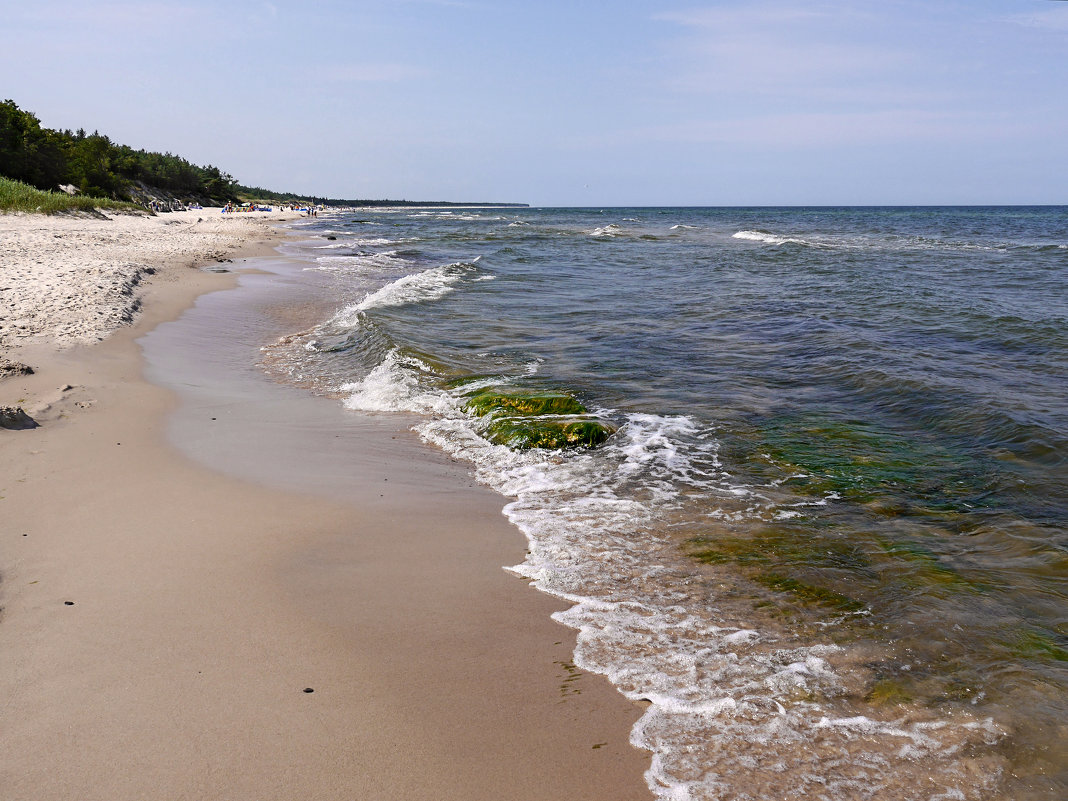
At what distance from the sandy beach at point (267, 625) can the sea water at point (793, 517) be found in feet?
1.35

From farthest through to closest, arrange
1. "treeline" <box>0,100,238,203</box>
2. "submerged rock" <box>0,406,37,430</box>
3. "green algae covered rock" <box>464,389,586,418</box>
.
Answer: "treeline" <box>0,100,238,203</box>
"green algae covered rock" <box>464,389,586,418</box>
"submerged rock" <box>0,406,37,430</box>

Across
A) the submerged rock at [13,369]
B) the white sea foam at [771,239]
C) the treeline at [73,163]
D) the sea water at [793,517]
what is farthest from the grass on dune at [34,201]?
the white sea foam at [771,239]

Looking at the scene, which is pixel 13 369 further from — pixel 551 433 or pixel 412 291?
pixel 412 291

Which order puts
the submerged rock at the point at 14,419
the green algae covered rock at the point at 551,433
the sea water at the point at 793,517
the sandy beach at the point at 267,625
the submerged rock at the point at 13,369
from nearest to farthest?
1. the sandy beach at the point at 267,625
2. the sea water at the point at 793,517
3. the submerged rock at the point at 14,419
4. the green algae covered rock at the point at 551,433
5. the submerged rock at the point at 13,369

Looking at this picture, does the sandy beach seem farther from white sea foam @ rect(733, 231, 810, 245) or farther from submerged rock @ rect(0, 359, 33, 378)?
white sea foam @ rect(733, 231, 810, 245)

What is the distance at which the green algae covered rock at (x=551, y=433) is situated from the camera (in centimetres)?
680

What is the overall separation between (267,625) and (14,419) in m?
4.12

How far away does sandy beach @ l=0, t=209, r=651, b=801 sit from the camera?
2662 mm

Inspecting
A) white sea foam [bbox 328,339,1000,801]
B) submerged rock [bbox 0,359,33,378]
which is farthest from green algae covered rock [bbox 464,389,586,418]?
submerged rock [bbox 0,359,33,378]

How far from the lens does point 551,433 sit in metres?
6.90

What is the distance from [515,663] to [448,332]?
9.66 m

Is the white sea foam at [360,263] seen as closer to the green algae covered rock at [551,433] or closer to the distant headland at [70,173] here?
the distant headland at [70,173]

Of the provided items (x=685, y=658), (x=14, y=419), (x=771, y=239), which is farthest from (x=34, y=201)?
(x=771, y=239)

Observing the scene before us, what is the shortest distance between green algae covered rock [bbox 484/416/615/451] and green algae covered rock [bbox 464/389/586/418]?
280mm
